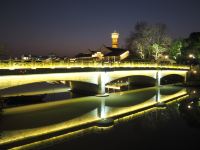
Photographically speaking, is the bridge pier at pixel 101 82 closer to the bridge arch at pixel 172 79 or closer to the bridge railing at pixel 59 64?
the bridge railing at pixel 59 64

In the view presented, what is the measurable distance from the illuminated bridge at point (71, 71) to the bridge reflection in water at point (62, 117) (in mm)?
3457

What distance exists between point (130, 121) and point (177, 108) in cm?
1070

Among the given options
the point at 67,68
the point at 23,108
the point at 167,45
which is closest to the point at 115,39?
the point at 167,45

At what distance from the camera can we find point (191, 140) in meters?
20.7

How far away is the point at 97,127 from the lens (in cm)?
2362

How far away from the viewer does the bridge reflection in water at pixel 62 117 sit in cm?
2095

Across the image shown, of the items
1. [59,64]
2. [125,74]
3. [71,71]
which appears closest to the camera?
[59,64]

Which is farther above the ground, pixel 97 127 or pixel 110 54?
pixel 110 54

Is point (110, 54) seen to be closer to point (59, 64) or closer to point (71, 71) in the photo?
point (71, 71)

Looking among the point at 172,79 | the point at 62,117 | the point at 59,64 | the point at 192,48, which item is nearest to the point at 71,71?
the point at 59,64

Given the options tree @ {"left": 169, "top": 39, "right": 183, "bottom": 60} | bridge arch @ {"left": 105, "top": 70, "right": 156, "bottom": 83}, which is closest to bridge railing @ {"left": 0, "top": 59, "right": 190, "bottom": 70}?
bridge arch @ {"left": 105, "top": 70, "right": 156, "bottom": 83}

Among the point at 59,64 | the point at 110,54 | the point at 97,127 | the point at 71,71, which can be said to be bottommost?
the point at 97,127

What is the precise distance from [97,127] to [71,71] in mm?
15435

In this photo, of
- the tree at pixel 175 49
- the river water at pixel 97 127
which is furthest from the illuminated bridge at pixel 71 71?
the tree at pixel 175 49
